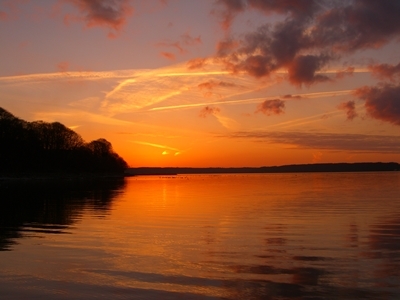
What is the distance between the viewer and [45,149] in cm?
13800

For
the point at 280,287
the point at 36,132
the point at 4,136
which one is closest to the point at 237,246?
the point at 280,287

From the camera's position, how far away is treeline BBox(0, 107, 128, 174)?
4486 inches

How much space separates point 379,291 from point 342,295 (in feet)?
3.51

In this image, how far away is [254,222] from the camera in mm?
26062

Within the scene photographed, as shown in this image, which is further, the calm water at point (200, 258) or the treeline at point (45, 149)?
the treeline at point (45, 149)

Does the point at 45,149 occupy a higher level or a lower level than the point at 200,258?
higher

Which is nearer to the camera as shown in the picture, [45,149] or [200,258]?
[200,258]

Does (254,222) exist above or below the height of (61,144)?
below

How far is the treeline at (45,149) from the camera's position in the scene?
113938 millimetres

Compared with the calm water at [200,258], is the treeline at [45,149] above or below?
above

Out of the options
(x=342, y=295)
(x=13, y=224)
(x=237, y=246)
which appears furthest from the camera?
(x=13, y=224)

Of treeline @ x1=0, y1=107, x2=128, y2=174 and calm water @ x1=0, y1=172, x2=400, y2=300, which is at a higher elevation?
treeline @ x1=0, y1=107, x2=128, y2=174

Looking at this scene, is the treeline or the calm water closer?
the calm water

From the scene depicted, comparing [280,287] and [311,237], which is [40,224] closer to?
[311,237]
